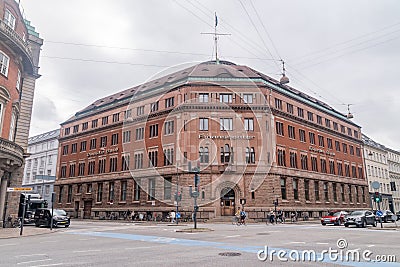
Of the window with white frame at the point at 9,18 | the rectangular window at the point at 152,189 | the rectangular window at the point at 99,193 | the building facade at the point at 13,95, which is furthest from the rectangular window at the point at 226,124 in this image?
the window with white frame at the point at 9,18

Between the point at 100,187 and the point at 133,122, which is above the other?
the point at 133,122

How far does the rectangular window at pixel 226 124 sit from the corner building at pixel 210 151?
130 millimetres

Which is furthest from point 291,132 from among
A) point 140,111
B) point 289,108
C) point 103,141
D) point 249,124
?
point 103,141

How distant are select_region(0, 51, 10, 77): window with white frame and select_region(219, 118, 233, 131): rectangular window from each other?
82.9ft

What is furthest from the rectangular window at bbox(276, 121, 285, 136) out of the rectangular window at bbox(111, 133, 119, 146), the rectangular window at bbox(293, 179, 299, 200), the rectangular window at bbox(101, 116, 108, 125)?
the rectangular window at bbox(101, 116, 108, 125)

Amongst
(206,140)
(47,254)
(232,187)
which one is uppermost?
(206,140)

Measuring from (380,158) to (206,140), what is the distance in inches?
2233

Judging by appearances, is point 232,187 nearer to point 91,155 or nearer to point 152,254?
point 91,155

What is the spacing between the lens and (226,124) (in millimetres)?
43844

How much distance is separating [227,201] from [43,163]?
177 feet

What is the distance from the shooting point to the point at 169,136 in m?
44.9

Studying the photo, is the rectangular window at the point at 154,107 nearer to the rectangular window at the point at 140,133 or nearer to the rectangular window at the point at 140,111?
the rectangular window at the point at 140,111

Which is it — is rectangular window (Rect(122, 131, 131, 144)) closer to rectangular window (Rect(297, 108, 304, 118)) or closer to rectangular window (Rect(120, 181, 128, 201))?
rectangular window (Rect(120, 181, 128, 201))

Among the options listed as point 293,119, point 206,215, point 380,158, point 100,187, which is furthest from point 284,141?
point 380,158
